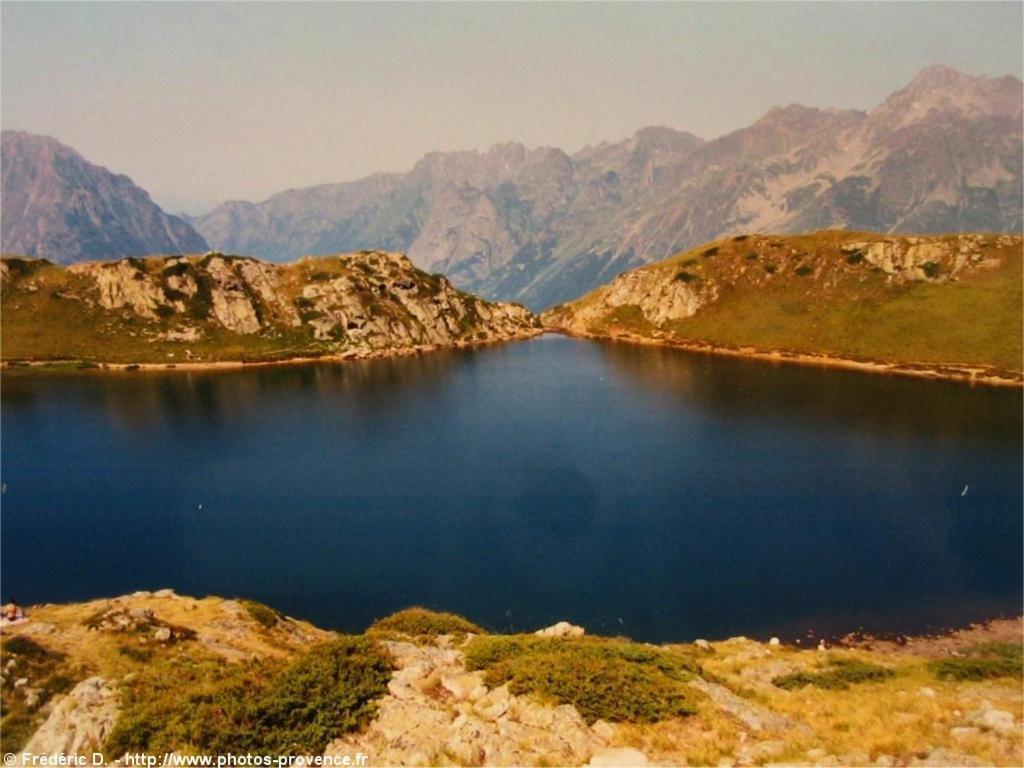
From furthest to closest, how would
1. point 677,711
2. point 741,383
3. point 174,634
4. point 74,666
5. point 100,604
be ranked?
1. point 741,383
2. point 100,604
3. point 174,634
4. point 74,666
5. point 677,711

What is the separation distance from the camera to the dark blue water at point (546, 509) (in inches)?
2442

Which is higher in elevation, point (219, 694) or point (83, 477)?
point (219, 694)

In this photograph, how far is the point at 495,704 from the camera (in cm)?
2378

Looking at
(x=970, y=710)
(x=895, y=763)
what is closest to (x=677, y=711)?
(x=895, y=763)

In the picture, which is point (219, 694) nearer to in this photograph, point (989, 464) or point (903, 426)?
point (989, 464)

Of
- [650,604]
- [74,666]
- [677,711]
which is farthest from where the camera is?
[650,604]

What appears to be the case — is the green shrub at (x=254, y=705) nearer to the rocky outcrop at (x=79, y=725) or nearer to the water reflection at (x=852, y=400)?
the rocky outcrop at (x=79, y=725)

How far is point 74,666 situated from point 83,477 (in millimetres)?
83048

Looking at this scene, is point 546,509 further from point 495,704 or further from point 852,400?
point 852,400

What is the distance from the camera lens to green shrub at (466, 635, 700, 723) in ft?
76.5

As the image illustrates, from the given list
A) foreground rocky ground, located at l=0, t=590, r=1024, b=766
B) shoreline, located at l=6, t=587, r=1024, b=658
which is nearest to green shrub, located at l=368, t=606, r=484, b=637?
foreground rocky ground, located at l=0, t=590, r=1024, b=766

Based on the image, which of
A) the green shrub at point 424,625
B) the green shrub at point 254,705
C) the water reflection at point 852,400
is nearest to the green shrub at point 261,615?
the green shrub at point 424,625

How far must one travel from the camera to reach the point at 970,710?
24625 mm

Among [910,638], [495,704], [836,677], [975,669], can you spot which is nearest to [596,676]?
[495,704]
